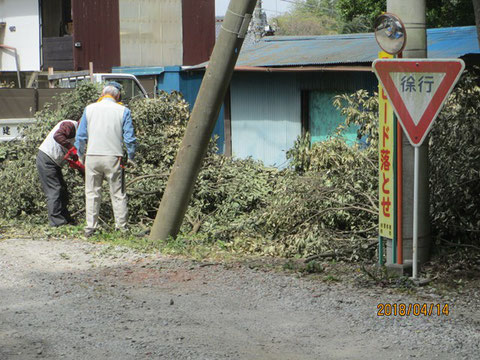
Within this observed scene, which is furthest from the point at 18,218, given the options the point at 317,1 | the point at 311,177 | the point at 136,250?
the point at 317,1

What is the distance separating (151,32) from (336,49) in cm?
1459

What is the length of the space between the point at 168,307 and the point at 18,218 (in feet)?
19.9

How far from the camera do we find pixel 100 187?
34.7ft

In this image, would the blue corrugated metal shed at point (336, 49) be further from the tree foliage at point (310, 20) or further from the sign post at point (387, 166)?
the tree foliage at point (310, 20)

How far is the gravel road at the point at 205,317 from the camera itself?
5.45 meters

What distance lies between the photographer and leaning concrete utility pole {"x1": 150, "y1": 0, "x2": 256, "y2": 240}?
29.7ft

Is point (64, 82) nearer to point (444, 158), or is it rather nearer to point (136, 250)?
point (136, 250)

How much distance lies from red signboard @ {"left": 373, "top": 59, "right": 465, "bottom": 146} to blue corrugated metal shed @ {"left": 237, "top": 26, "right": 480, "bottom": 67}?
7.74m

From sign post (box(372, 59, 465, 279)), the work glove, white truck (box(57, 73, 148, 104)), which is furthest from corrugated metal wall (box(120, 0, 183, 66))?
sign post (box(372, 59, 465, 279))

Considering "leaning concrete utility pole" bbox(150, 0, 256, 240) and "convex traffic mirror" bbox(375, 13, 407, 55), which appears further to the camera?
"leaning concrete utility pole" bbox(150, 0, 256, 240)

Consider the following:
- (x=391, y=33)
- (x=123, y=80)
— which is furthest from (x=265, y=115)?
(x=391, y=33)

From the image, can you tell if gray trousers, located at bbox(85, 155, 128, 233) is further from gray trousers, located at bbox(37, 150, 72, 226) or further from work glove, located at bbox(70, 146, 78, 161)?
gray trousers, located at bbox(37, 150, 72, 226)

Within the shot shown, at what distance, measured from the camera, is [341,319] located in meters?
6.19
